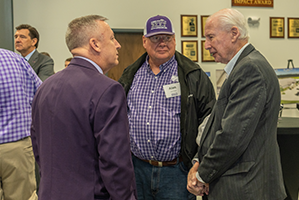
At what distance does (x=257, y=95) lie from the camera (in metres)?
1.30

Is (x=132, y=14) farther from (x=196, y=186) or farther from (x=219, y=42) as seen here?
(x=196, y=186)

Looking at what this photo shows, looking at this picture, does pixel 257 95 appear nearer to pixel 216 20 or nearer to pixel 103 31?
pixel 216 20

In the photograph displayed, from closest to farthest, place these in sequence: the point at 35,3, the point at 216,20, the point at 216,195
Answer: the point at 216,195
the point at 216,20
the point at 35,3

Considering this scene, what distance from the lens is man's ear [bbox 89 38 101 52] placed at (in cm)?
129

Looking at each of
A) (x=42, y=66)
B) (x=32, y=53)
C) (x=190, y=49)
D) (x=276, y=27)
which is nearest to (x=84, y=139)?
(x=42, y=66)

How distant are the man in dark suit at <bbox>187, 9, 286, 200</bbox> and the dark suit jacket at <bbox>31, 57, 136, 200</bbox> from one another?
1.65 ft

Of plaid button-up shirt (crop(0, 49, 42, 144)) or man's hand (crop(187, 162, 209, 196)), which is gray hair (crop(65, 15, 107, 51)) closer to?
plaid button-up shirt (crop(0, 49, 42, 144))

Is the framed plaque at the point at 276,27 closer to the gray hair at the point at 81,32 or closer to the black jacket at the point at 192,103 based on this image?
the black jacket at the point at 192,103

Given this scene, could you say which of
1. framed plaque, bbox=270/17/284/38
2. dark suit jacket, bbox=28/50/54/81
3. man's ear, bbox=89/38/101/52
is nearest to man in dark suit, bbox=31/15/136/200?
man's ear, bbox=89/38/101/52

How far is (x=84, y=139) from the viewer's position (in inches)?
45.3

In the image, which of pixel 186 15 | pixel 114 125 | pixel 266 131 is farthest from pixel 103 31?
pixel 186 15

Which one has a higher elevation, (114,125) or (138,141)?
(114,125)

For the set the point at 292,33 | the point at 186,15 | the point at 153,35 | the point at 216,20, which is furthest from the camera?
the point at 292,33

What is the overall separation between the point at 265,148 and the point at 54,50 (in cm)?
468
